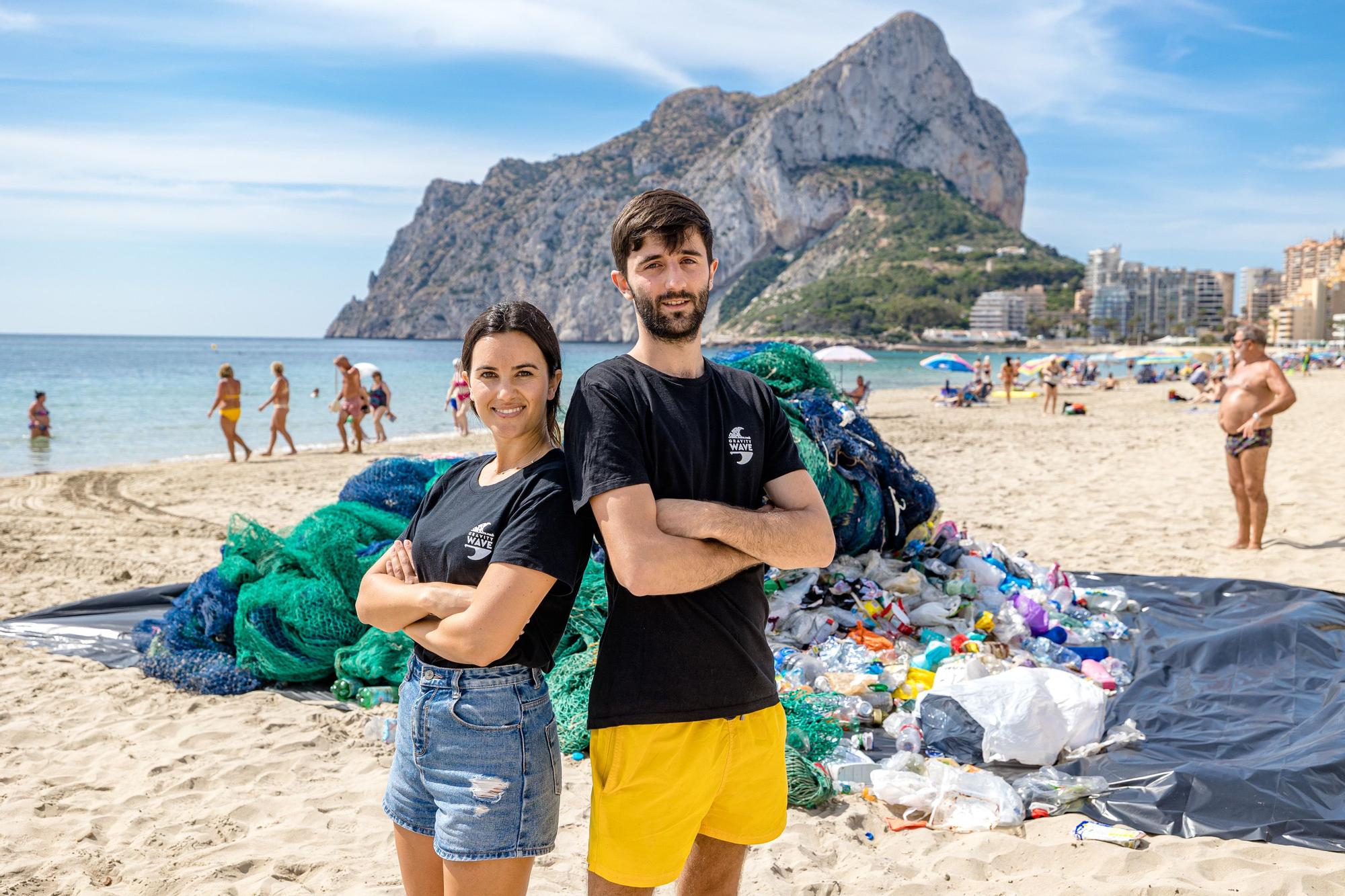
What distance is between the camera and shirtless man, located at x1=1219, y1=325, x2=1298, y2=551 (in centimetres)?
719

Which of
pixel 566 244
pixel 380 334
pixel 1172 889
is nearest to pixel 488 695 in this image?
pixel 1172 889

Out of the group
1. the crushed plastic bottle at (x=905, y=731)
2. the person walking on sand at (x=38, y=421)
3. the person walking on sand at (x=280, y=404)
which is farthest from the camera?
the person walking on sand at (x=38, y=421)

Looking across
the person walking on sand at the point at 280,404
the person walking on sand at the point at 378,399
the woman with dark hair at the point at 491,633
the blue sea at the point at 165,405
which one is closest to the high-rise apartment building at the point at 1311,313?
the blue sea at the point at 165,405

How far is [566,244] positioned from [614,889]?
14271 centimetres

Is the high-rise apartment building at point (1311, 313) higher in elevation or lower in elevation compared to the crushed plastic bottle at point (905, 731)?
higher

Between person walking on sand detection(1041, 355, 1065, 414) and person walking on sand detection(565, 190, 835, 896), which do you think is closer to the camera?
person walking on sand detection(565, 190, 835, 896)

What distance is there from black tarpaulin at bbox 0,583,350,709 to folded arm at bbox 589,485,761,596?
3.58m

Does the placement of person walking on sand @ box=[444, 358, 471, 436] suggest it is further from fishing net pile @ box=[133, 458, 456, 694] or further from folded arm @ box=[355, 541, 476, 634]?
folded arm @ box=[355, 541, 476, 634]

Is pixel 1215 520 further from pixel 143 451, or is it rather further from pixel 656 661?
pixel 143 451

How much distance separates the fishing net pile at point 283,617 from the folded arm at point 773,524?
309 centimetres

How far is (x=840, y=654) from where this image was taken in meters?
4.68

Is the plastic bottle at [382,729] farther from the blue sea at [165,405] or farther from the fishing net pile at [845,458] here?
the blue sea at [165,405]

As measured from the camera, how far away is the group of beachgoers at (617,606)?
1.77 meters

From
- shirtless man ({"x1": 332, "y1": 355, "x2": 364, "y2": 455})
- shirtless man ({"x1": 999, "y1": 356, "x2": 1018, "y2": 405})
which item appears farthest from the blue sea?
shirtless man ({"x1": 999, "y1": 356, "x2": 1018, "y2": 405})
